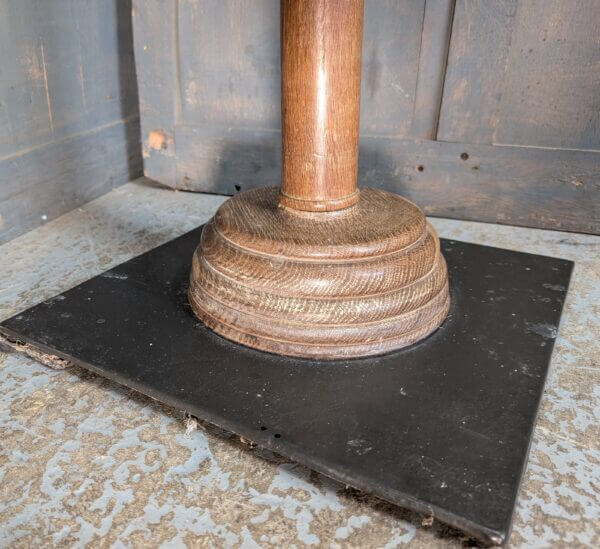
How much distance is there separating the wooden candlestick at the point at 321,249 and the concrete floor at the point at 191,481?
9.4 inches

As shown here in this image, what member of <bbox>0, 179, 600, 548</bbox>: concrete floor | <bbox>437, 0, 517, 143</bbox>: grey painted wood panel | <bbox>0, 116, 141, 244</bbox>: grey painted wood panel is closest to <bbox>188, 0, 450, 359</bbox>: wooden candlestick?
<bbox>0, 179, 600, 548</bbox>: concrete floor

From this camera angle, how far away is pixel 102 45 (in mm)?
2162

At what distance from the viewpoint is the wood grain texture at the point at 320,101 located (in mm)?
1083

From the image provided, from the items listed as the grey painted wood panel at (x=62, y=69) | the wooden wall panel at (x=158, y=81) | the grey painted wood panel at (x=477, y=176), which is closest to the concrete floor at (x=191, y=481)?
the grey painted wood panel at (x=477, y=176)

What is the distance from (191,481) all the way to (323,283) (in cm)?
41

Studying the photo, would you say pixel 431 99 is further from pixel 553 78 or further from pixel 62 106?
pixel 62 106

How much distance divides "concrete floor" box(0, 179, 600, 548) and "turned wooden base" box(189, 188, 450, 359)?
233mm

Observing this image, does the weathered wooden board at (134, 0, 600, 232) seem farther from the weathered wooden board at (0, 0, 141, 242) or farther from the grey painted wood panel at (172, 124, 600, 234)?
the weathered wooden board at (0, 0, 141, 242)

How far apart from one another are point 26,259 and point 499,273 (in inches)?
50.8

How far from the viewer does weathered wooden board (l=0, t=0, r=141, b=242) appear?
181cm

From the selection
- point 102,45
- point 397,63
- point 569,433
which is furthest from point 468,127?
point 102,45

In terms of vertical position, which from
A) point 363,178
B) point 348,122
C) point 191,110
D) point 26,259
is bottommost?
point 26,259

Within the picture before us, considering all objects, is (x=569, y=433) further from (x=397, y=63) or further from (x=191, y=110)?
(x=191, y=110)

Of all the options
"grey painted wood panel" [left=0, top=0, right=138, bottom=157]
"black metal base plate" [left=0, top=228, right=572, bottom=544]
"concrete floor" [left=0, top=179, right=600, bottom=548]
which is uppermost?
"grey painted wood panel" [left=0, top=0, right=138, bottom=157]
